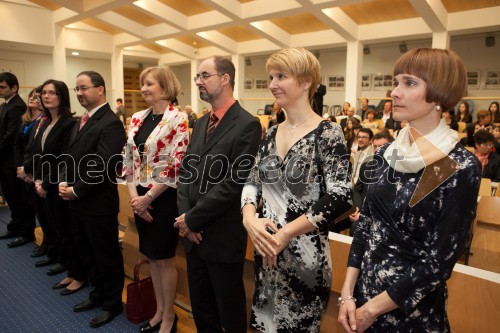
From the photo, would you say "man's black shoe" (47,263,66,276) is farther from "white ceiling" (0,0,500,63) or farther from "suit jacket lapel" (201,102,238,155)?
"white ceiling" (0,0,500,63)

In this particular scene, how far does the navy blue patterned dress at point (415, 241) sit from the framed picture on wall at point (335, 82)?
13.7m

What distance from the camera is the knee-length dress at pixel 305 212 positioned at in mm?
1278

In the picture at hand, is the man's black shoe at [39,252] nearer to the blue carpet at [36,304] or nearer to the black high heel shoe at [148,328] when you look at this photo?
the blue carpet at [36,304]

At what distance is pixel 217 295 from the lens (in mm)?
1763

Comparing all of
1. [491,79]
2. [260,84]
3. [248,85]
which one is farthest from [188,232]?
[248,85]

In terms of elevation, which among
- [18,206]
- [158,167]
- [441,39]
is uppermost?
[441,39]

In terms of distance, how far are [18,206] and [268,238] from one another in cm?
374

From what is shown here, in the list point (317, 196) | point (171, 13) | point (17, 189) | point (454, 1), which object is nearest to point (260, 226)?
point (317, 196)

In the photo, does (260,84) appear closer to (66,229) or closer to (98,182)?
(66,229)

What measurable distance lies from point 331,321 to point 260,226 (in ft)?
3.10

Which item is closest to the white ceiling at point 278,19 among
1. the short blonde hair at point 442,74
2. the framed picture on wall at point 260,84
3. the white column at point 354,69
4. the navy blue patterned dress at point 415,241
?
the white column at point 354,69

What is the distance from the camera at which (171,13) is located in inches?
421

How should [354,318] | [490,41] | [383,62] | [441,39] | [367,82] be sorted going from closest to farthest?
[354,318], [441,39], [490,41], [383,62], [367,82]

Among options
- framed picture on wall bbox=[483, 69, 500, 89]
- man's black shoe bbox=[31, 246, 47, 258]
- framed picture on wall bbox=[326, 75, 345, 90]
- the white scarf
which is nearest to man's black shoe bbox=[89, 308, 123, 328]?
man's black shoe bbox=[31, 246, 47, 258]
